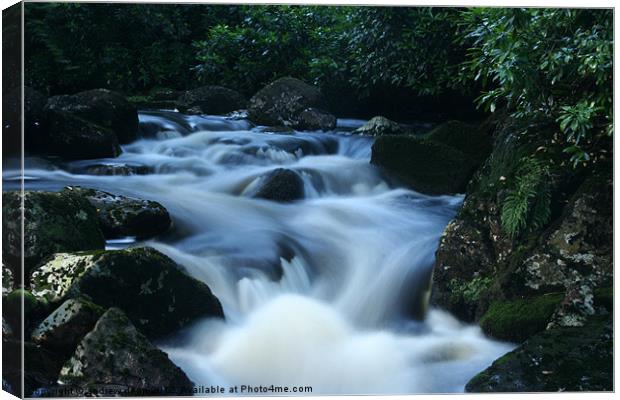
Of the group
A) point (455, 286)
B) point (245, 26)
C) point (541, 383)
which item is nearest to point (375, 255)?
point (455, 286)

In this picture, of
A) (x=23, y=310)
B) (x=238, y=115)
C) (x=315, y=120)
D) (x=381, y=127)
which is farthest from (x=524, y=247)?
(x=23, y=310)

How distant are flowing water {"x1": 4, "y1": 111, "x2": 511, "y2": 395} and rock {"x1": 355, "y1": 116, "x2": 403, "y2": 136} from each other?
140 mm

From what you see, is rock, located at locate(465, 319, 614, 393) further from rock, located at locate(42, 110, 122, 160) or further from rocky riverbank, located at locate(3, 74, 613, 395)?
rock, located at locate(42, 110, 122, 160)

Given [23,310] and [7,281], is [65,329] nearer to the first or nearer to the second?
[23,310]

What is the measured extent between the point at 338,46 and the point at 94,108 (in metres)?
1.60

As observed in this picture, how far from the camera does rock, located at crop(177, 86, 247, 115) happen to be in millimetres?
5926

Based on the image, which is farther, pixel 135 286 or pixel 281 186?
pixel 281 186

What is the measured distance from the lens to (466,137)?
20.9ft

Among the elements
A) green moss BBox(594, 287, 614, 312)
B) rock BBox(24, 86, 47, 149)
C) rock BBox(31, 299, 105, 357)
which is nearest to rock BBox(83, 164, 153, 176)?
rock BBox(24, 86, 47, 149)

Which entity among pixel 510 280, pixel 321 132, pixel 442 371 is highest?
pixel 321 132

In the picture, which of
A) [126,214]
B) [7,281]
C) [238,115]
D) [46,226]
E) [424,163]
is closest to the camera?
[7,281]

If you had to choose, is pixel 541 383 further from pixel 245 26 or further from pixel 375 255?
pixel 245 26

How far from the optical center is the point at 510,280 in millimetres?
6004

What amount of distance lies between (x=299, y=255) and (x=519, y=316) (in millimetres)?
1381
